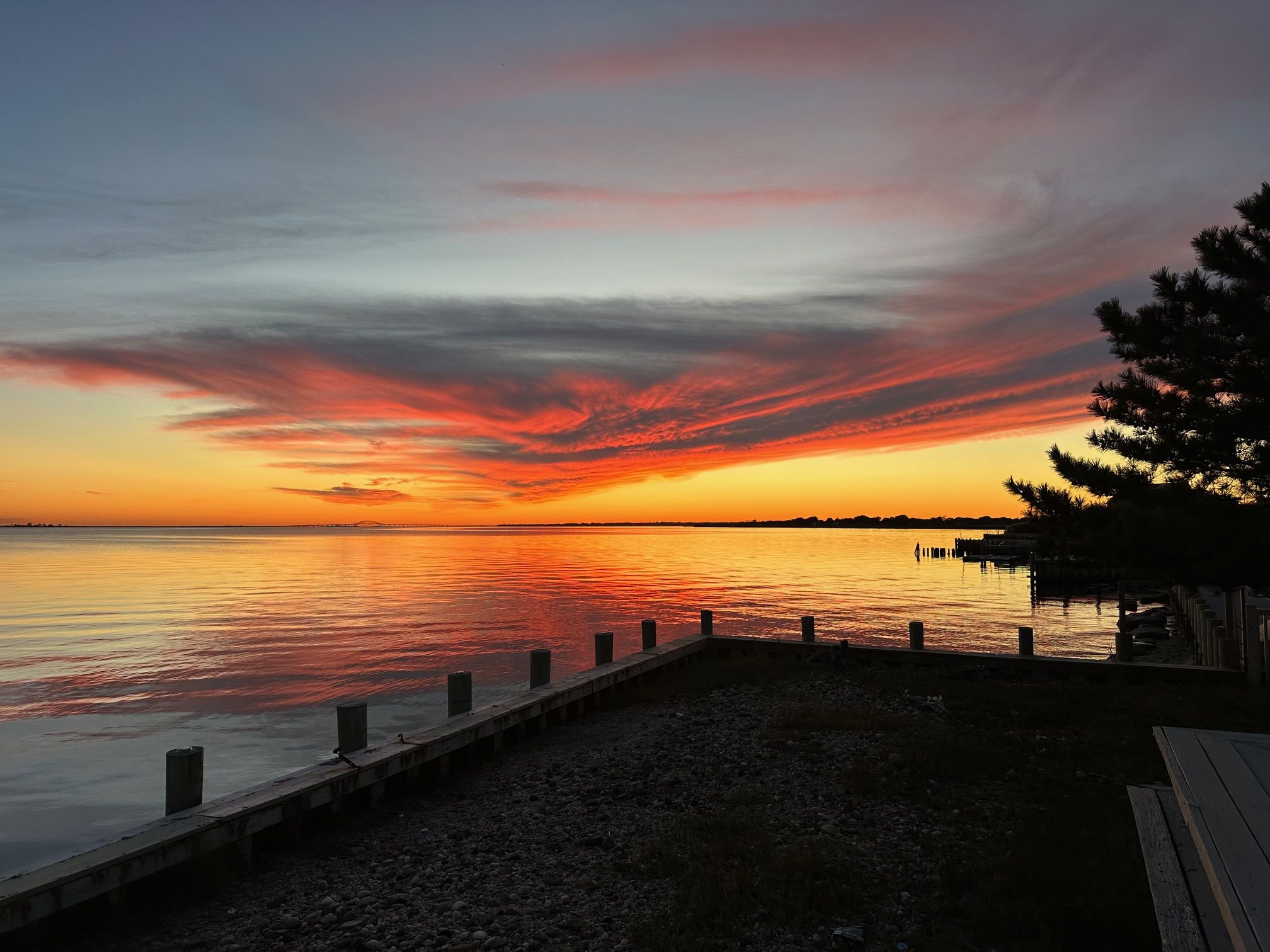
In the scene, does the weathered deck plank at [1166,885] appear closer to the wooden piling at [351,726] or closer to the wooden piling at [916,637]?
the wooden piling at [351,726]

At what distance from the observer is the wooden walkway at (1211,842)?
3.79m

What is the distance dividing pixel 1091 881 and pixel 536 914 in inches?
197

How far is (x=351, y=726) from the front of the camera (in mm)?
10500

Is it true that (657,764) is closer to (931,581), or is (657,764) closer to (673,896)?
(673,896)

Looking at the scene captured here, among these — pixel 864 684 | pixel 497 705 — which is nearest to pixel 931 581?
pixel 864 684

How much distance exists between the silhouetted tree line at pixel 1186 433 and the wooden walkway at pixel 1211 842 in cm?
638

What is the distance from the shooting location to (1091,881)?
6.86 metres

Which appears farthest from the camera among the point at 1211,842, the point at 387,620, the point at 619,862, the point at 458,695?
the point at 387,620

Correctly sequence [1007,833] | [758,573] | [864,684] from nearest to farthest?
[1007,833], [864,684], [758,573]

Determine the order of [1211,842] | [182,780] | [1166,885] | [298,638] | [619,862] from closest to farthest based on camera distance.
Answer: [1211,842], [1166,885], [619,862], [182,780], [298,638]

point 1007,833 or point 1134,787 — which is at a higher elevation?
point 1134,787

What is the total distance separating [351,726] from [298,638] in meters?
26.3

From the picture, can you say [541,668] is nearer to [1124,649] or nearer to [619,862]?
[619,862]

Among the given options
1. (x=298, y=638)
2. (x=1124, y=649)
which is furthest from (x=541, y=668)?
(x=298, y=638)
